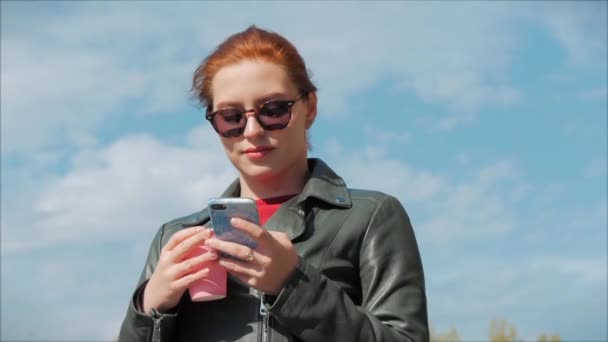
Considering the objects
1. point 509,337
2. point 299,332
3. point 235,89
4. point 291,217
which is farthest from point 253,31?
point 509,337

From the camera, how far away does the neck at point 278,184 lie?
14.2 feet

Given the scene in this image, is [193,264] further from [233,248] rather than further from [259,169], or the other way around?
[259,169]

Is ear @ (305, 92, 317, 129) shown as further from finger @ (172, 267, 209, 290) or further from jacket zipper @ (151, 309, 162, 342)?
jacket zipper @ (151, 309, 162, 342)

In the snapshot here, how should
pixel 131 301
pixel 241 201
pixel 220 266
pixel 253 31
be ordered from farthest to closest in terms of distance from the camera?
pixel 253 31 → pixel 131 301 → pixel 220 266 → pixel 241 201

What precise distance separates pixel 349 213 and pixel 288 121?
51 cm

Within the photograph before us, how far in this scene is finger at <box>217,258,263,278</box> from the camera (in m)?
3.68

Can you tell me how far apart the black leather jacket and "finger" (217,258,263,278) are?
153mm

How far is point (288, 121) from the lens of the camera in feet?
13.8

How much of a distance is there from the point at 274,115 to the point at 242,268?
81 cm

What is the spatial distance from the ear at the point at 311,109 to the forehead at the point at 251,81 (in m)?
0.20

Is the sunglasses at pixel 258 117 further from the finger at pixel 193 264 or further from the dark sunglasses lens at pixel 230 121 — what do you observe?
the finger at pixel 193 264

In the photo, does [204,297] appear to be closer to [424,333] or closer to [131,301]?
[131,301]

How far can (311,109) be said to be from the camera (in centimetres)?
448

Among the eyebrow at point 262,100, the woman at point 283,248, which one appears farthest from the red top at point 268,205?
the eyebrow at point 262,100
